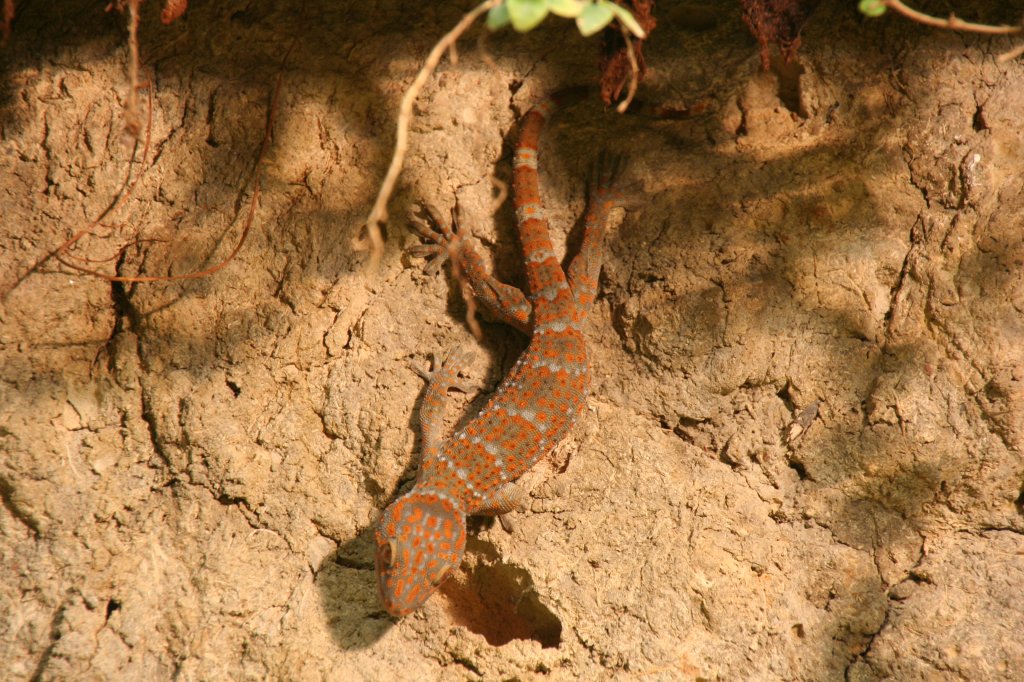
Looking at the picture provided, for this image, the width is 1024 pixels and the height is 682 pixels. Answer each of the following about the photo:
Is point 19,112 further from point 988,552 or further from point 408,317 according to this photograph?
point 988,552

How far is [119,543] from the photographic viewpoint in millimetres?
3594

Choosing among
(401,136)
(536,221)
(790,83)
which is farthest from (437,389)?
(790,83)

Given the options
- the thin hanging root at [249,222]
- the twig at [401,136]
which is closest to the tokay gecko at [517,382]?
the twig at [401,136]

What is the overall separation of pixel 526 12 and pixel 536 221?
1.66m

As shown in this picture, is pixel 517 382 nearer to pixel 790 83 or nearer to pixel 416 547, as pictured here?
pixel 416 547

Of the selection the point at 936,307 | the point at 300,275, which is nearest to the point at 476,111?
the point at 300,275

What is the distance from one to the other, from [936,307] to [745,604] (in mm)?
1778

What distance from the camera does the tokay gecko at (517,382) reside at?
147 inches

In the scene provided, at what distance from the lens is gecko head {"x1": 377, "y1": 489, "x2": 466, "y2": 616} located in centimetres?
346

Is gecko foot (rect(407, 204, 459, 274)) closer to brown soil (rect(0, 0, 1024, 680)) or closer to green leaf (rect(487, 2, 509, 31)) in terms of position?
brown soil (rect(0, 0, 1024, 680))

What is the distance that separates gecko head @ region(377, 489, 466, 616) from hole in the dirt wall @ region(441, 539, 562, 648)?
0.24 metres

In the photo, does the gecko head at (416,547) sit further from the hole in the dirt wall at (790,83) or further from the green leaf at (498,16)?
the hole in the dirt wall at (790,83)

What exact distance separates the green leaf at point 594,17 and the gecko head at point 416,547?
7.89 feet

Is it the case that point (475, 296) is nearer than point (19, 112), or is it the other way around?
point (19, 112)
